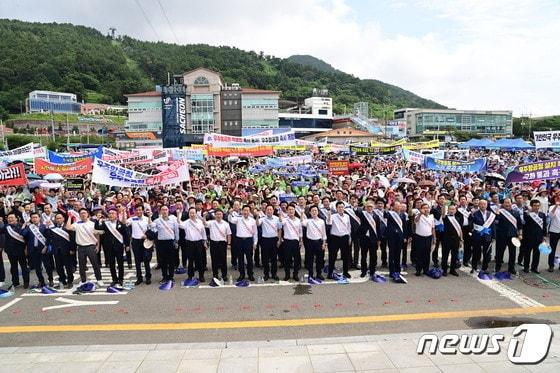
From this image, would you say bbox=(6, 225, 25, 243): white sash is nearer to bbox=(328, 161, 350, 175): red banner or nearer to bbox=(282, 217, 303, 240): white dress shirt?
bbox=(282, 217, 303, 240): white dress shirt

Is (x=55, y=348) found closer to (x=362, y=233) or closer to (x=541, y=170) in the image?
(x=362, y=233)

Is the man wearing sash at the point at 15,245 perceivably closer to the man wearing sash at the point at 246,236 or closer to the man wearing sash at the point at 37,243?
the man wearing sash at the point at 37,243

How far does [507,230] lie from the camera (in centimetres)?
843

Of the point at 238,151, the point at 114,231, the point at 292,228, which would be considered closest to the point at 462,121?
the point at 238,151

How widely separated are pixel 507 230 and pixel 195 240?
6.17 meters

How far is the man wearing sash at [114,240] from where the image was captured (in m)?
8.16

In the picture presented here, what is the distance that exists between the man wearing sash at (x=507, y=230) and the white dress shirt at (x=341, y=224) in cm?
308

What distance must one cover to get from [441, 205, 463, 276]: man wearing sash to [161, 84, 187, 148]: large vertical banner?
61717mm

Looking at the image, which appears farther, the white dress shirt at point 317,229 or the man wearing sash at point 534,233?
the man wearing sash at point 534,233

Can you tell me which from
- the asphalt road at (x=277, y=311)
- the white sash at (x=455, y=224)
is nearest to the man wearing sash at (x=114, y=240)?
the asphalt road at (x=277, y=311)

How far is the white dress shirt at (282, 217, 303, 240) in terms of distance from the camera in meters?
8.23

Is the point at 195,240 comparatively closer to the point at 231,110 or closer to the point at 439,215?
the point at 439,215

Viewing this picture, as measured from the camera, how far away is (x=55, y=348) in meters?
5.22

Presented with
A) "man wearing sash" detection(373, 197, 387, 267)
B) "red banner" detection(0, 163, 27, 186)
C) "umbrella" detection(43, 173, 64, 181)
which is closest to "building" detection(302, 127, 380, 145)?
"umbrella" detection(43, 173, 64, 181)
